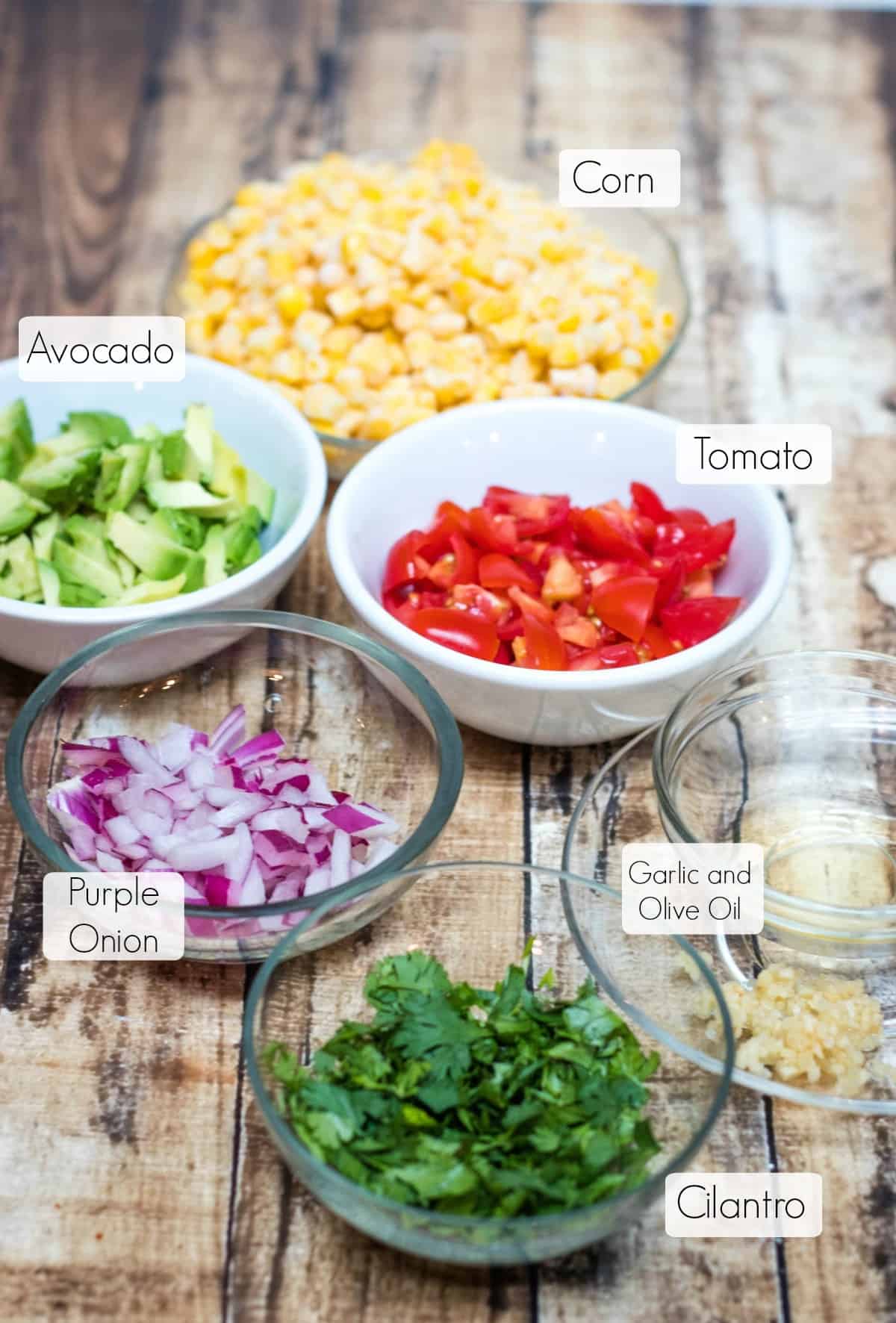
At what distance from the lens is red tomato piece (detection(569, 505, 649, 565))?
6.84 ft

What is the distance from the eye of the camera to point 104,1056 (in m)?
1.73

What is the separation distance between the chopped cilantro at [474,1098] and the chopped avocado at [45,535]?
2.62 ft

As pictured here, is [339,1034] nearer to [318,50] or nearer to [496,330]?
[496,330]

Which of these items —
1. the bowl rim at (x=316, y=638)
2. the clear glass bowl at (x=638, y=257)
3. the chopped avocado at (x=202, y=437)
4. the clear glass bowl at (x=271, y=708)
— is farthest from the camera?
the clear glass bowl at (x=638, y=257)

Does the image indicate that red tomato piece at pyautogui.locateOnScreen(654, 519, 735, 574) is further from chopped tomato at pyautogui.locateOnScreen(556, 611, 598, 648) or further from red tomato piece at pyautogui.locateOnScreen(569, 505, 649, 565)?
chopped tomato at pyautogui.locateOnScreen(556, 611, 598, 648)

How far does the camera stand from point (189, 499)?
2162 mm

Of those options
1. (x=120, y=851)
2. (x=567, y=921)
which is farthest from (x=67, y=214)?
(x=567, y=921)

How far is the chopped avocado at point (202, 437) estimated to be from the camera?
2219 mm

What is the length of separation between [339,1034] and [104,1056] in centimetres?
31

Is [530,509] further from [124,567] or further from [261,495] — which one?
[124,567]

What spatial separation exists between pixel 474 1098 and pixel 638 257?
1.74 meters

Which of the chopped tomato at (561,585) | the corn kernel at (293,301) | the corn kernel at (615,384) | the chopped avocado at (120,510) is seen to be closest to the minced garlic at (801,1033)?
the chopped tomato at (561,585)

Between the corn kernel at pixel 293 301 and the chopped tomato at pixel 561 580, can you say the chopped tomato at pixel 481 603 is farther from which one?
the corn kernel at pixel 293 301

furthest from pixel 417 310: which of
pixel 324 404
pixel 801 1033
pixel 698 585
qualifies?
pixel 801 1033
